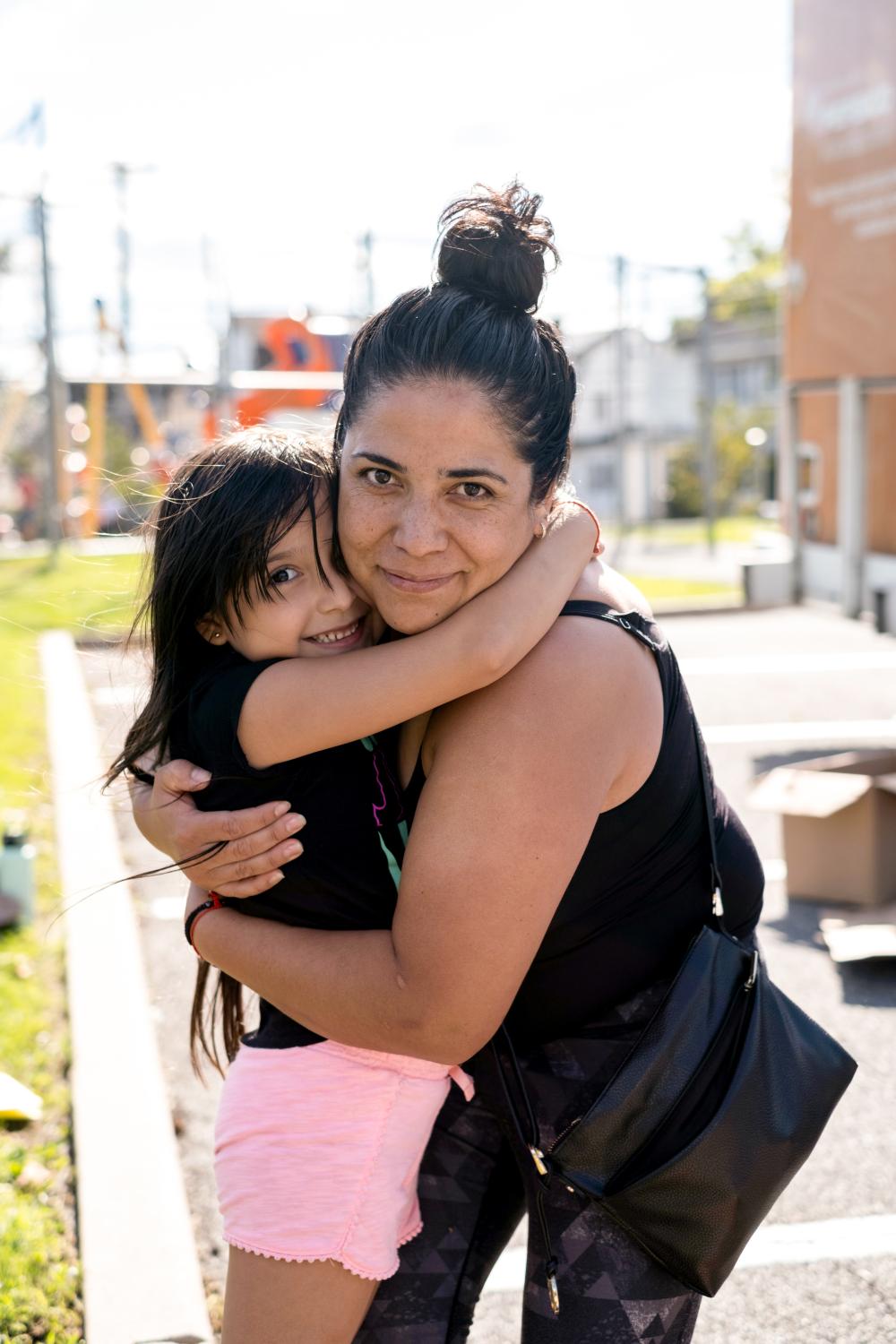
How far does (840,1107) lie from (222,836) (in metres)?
2.46

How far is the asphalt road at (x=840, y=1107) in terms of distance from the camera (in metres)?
2.85

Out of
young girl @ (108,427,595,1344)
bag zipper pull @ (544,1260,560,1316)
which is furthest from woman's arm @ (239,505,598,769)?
bag zipper pull @ (544,1260,560,1316)

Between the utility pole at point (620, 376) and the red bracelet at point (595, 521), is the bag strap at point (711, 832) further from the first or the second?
the utility pole at point (620, 376)

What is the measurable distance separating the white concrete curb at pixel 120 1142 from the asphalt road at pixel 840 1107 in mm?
127

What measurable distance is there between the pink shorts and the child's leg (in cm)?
2

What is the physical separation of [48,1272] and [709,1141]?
1804mm

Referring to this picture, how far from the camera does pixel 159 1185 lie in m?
3.26

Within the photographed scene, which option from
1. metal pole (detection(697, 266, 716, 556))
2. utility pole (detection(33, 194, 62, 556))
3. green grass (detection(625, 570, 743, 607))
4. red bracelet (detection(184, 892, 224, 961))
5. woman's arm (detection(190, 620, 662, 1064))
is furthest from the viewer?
metal pole (detection(697, 266, 716, 556))

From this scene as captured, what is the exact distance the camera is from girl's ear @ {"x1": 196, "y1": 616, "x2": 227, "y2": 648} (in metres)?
2.14

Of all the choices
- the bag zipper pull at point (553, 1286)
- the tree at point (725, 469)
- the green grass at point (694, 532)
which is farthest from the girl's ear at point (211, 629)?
the tree at point (725, 469)

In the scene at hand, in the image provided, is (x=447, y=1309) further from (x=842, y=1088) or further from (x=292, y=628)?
(x=292, y=628)

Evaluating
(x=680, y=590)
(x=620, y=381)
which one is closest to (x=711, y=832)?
(x=680, y=590)

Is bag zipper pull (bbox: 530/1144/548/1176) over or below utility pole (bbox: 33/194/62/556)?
below

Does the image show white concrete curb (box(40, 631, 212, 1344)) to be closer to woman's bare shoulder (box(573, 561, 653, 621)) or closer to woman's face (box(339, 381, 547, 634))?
woman's face (box(339, 381, 547, 634))
